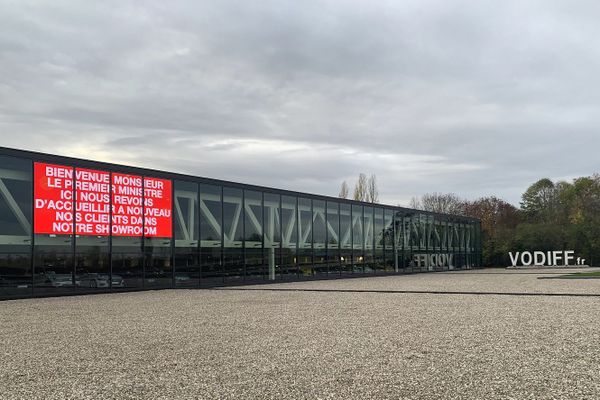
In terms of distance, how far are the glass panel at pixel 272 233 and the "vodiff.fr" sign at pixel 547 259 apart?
3451cm

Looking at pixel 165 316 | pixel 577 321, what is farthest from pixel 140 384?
pixel 577 321

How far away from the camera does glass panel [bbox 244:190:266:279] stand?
3195 cm

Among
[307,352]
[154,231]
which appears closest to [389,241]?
[154,231]

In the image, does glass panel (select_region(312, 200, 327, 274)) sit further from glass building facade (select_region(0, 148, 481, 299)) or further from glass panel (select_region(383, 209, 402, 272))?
glass panel (select_region(383, 209, 402, 272))

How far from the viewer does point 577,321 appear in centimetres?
1287

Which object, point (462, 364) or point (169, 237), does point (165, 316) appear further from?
point (169, 237)

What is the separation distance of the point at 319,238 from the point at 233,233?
819cm

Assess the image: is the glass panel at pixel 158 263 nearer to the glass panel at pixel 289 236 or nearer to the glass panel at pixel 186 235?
the glass panel at pixel 186 235

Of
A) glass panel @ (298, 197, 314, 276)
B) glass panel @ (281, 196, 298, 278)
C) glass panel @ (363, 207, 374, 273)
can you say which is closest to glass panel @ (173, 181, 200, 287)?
glass panel @ (281, 196, 298, 278)

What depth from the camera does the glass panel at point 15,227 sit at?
70.3 ft

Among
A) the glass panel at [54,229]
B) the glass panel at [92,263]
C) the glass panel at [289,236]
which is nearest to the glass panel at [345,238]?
the glass panel at [289,236]

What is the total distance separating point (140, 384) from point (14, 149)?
17720mm

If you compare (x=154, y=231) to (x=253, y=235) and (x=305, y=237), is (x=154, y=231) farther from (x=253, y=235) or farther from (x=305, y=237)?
(x=305, y=237)

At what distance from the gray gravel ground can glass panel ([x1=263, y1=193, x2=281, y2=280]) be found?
16406 mm
